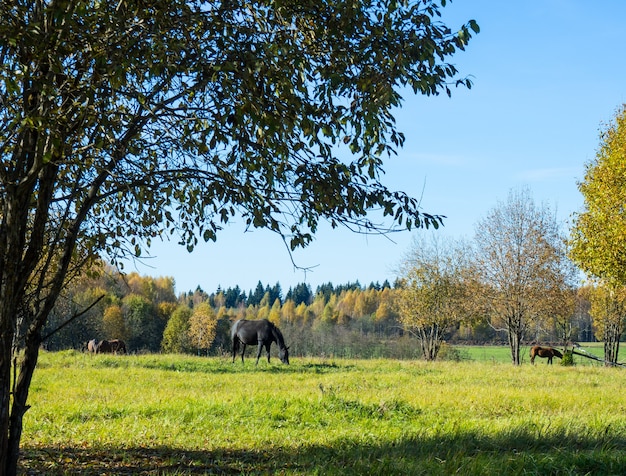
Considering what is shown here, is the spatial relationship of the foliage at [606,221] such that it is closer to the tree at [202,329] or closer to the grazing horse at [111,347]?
the grazing horse at [111,347]

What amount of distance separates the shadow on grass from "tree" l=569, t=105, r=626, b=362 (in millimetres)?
15009

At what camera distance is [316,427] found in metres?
10.5

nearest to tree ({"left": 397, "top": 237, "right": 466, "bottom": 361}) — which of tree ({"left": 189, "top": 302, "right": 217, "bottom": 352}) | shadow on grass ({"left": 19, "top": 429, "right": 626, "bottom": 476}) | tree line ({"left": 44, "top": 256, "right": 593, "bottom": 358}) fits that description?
tree line ({"left": 44, "top": 256, "right": 593, "bottom": 358})

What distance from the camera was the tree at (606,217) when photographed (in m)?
22.5

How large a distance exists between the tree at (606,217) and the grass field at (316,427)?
6.56m

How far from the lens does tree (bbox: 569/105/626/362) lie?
73.7 ft

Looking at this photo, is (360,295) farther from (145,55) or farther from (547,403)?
(145,55)

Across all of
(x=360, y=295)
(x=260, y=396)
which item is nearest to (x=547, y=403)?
(x=260, y=396)

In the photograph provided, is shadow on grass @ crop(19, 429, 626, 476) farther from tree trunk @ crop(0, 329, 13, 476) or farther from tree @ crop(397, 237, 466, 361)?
tree @ crop(397, 237, 466, 361)

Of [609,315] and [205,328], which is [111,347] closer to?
[609,315]

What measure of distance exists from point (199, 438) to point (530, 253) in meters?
30.0

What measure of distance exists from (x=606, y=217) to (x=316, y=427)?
656 inches

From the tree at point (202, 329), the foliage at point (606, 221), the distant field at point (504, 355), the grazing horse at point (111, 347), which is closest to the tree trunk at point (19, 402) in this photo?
the foliage at point (606, 221)

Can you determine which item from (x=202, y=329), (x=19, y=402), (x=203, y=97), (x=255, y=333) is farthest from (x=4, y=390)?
(x=202, y=329)
